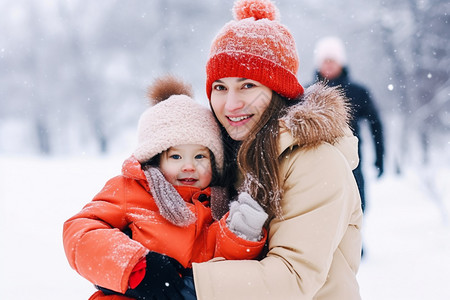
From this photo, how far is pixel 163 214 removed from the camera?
1.60 meters

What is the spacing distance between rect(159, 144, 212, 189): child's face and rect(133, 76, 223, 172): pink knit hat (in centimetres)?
5

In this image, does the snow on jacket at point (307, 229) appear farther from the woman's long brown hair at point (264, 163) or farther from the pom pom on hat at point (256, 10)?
the pom pom on hat at point (256, 10)

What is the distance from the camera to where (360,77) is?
395 inches

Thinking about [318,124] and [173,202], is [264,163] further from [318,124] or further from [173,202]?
A: [173,202]

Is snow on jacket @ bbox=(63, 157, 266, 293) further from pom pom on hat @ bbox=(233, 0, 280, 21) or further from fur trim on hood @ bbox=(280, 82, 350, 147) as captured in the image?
pom pom on hat @ bbox=(233, 0, 280, 21)

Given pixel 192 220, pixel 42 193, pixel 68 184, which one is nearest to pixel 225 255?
pixel 192 220

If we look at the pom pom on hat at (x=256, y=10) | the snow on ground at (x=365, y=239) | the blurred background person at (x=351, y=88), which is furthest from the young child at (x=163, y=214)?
the blurred background person at (x=351, y=88)

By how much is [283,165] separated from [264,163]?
72 mm

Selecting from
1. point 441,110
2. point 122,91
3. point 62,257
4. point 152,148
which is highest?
point 122,91

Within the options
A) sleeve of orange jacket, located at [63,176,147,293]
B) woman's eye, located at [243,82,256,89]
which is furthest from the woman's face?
sleeve of orange jacket, located at [63,176,147,293]

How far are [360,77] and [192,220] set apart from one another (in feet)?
30.6

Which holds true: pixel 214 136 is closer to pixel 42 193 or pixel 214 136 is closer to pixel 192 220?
pixel 192 220

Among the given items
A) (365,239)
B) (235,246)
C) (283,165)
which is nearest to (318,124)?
(283,165)

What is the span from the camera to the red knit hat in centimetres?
169
